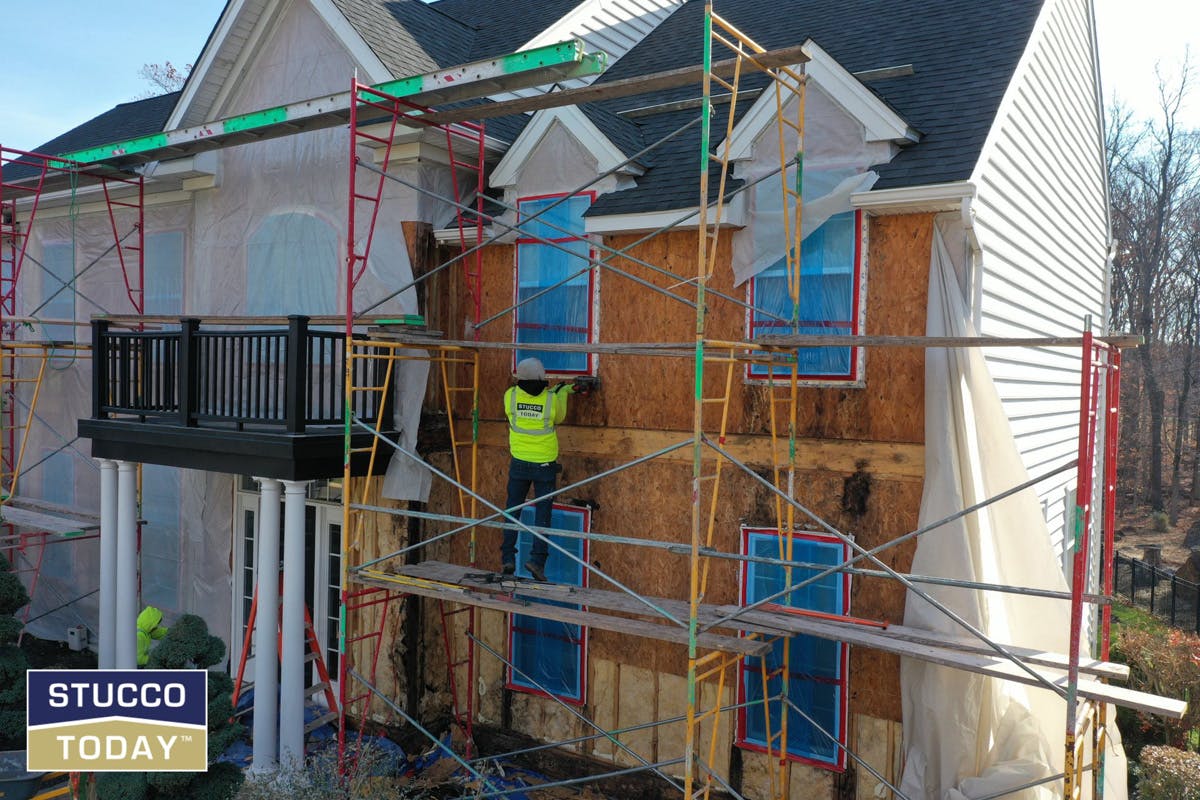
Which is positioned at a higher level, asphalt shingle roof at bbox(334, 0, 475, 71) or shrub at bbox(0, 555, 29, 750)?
asphalt shingle roof at bbox(334, 0, 475, 71)

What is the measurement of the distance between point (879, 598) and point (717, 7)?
8.79 metres

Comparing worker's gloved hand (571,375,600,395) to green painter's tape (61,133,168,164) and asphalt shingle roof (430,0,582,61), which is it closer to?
asphalt shingle roof (430,0,582,61)

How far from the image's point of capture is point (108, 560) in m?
10.5

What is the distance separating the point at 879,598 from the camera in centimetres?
761

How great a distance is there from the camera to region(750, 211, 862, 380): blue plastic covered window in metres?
7.80

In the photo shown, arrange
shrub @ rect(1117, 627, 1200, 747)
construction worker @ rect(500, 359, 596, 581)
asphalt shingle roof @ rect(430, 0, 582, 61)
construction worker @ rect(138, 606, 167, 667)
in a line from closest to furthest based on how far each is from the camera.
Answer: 1. construction worker @ rect(500, 359, 596, 581)
2. shrub @ rect(1117, 627, 1200, 747)
3. construction worker @ rect(138, 606, 167, 667)
4. asphalt shingle roof @ rect(430, 0, 582, 61)

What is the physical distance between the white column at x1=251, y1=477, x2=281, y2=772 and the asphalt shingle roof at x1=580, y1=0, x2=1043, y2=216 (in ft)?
14.1

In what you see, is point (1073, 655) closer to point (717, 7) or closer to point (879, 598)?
point (879, 598)

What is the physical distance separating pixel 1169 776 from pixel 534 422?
6381 mm

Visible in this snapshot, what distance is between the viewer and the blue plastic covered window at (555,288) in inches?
361

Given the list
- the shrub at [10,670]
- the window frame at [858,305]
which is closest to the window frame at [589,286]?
the window frame at [858,305]

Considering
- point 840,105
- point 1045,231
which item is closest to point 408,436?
point 840,105

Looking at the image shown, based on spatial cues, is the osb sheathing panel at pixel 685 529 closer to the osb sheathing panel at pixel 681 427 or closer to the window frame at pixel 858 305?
the osb sheathing panel at pixel 681 427

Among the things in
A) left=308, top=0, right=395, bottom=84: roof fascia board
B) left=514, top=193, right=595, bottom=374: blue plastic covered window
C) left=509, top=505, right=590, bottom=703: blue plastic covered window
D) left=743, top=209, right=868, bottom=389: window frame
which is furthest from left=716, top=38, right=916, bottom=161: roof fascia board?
left=308, top=0, right=395, bottom=84: roof fascia board
